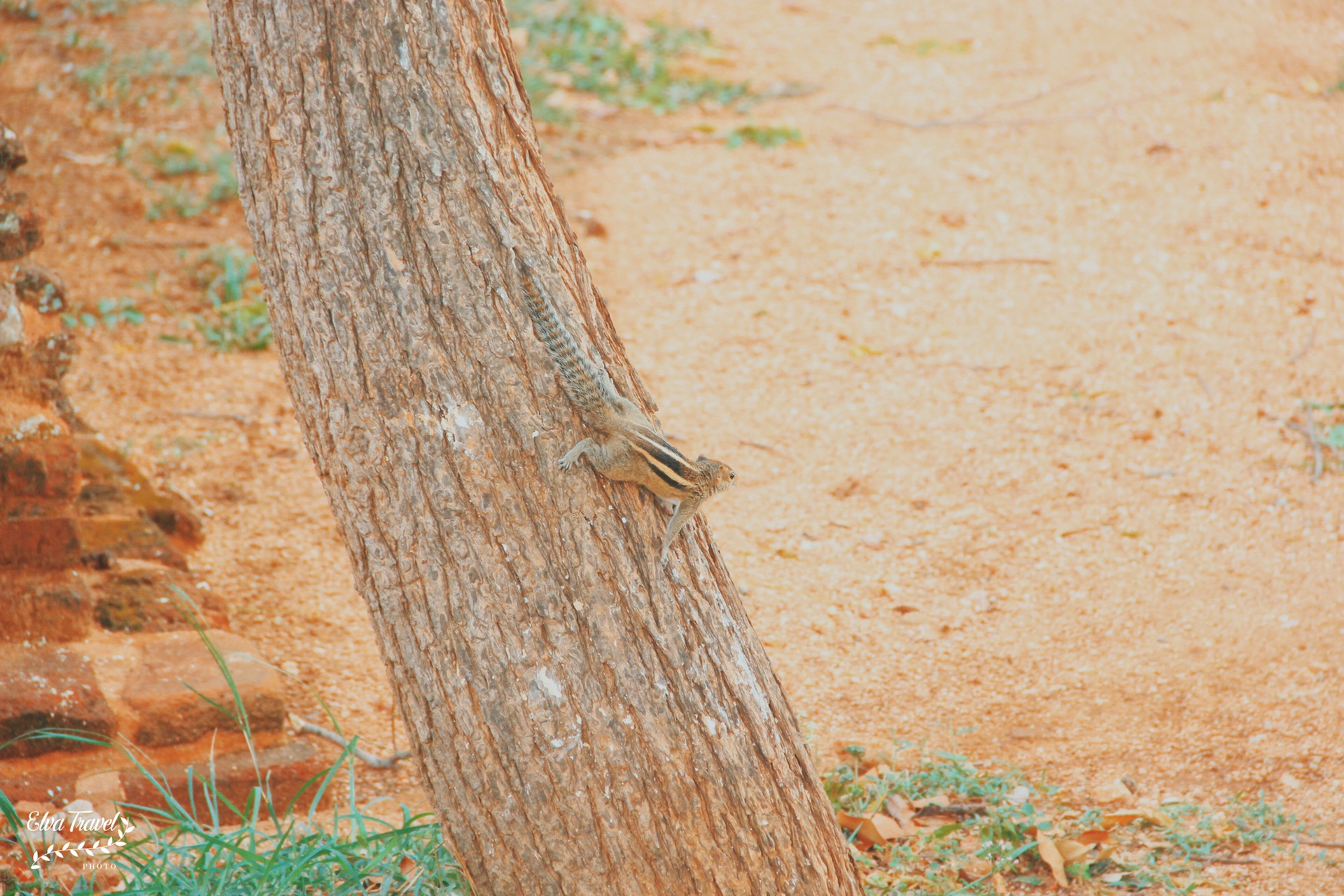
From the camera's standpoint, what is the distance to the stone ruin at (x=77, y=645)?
328 centimetres

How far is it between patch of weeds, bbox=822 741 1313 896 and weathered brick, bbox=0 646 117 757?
250 cm

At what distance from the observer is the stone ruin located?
328 cm

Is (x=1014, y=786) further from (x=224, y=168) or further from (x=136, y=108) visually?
(x=136, y=108)

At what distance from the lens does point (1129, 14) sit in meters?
10.6

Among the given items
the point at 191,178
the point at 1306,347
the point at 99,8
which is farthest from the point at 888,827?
the point at 99,8

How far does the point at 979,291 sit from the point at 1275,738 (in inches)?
151

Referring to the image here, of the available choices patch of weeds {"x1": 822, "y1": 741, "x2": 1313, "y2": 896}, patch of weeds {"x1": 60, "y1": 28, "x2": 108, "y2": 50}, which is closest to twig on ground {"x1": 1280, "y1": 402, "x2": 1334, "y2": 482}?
patch of weeds {"x1": 822, "y1": 741, "x2": 1313, "y2": 896}

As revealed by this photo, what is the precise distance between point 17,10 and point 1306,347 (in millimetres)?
10902

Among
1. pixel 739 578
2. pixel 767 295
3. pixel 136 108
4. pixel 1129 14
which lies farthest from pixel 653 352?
pixel 1129 14

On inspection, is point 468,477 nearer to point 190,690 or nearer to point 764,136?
point 190,690

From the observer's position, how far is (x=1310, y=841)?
3.34m

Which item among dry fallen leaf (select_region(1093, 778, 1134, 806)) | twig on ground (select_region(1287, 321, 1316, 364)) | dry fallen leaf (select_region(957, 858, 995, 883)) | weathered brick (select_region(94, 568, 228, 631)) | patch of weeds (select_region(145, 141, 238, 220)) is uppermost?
patch of weeds (select_region(145, 141, 238, 220))

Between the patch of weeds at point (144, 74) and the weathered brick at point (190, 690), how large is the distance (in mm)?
6277

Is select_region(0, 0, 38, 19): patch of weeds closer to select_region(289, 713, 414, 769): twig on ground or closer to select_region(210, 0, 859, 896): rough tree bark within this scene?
select_region(289, 713, 414, 769): twig on ground
